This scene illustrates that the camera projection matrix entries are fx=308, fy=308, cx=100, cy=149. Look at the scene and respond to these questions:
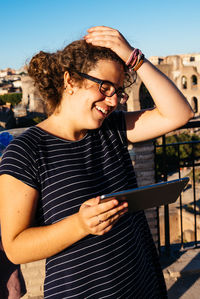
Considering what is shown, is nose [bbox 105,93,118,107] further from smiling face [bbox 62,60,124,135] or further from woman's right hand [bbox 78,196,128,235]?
woman's right hand [bbox 78,196,128,235]

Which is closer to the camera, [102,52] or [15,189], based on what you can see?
[15,189]

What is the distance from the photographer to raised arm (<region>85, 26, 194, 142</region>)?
1.25 meters

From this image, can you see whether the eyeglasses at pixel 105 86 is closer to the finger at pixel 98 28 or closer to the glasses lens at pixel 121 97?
the glasses lens at pixel 121 97

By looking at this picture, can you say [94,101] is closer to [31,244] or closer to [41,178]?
[41,178]

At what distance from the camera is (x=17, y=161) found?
3.47 feet

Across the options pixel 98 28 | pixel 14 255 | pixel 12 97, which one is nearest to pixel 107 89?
pixel 98 28

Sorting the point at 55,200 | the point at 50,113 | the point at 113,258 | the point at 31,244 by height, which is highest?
the point at 50,113

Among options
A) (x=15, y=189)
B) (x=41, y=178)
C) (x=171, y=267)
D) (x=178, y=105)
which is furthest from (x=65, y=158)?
(x=171, y=267)

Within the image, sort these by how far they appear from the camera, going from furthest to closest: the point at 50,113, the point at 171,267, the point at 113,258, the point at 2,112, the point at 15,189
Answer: the point at 2,112 → the point at 171,267 → the point at 50,113 → the point at 113,258 → the point at 15,189

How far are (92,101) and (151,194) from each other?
1.38ft

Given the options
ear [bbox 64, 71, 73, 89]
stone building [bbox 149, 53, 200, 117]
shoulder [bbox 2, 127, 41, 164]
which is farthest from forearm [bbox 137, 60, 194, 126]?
stone building [bbox 149, 53, 200, 117]

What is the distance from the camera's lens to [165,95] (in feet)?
4.55

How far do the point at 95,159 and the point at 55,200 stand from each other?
249 mm

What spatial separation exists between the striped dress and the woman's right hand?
17cm
